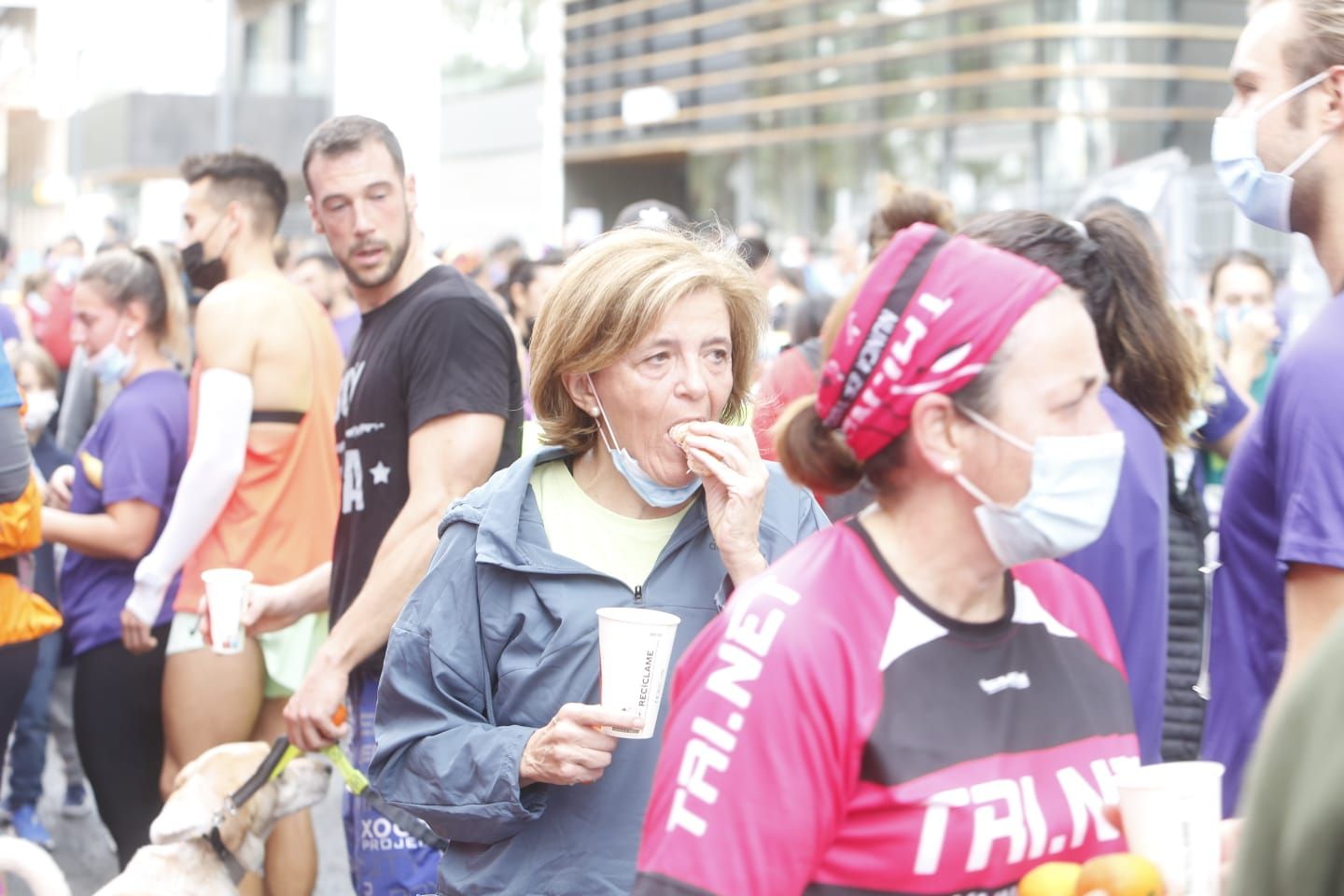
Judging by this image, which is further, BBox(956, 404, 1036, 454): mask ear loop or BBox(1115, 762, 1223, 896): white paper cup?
BBox(956, 404, 1036, 454): mask ear loop

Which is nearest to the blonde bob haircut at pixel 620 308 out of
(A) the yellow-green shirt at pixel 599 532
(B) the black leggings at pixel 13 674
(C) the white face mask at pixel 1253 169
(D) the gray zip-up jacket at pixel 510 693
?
(A) the yellow-green shirt at pixel 599 532

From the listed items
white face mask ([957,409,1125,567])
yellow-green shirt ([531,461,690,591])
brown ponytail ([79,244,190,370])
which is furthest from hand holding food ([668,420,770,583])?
brown ponytail ([79,244,190,370])

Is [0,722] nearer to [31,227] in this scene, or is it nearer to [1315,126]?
[1315,126]

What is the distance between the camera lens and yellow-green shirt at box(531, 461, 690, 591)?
296 cm

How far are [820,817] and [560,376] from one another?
4.45 feet

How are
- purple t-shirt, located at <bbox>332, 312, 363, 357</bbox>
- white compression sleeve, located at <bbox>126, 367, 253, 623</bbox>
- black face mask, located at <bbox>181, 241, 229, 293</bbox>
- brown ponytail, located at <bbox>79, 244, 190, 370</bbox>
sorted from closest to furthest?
1. white compression sleeve, located at <bbox>126, 367, 253, 623</bbox>
2. black face mask, located at <bbox>181, 241, 229, 293</bbox>
3. brown ponytail, located at <bbox>79, 244, 190, 370</bbox>
4. purple t-shirt, located at <bbox>332, 312, 363, 357</bbox>

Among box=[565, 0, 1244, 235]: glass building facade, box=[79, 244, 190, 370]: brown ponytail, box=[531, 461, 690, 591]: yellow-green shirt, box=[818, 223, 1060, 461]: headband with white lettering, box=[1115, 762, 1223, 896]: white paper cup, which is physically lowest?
box=[1115, 762, 1223, 896]: white paper cup

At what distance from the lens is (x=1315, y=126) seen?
288cm

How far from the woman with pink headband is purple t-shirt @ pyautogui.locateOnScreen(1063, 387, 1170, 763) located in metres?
0.91

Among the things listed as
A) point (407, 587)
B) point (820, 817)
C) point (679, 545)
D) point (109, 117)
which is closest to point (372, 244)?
point (407, 587)

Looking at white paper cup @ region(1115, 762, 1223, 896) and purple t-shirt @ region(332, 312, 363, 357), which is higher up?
purple t-shirt @ region(332, 312, 363, 357)

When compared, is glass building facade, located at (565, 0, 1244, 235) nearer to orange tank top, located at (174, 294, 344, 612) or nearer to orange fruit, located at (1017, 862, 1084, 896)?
orange tank top, located at (174, 294, 344, 612)

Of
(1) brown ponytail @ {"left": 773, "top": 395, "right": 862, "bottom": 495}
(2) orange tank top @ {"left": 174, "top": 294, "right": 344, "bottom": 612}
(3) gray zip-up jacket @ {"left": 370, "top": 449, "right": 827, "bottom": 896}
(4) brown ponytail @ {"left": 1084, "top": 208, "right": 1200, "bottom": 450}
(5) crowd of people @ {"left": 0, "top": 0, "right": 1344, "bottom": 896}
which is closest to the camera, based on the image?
(5) crowd of people @ {"left": 0, "top": 0, "right": 1344, "bottom": 896}

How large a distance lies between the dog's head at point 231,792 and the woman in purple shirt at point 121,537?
0.47 metres
